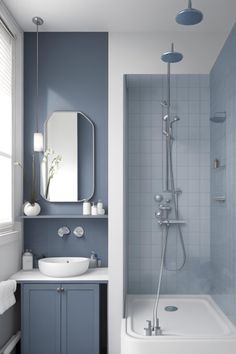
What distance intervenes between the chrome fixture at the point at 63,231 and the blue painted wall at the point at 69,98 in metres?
0.04

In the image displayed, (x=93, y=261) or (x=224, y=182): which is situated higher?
(x=224, y=182)

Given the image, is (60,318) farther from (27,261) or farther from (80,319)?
(27,261)

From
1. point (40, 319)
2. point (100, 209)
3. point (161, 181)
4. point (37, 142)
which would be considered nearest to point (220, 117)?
point (161, 181)

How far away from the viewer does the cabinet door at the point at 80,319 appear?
324 centimetres

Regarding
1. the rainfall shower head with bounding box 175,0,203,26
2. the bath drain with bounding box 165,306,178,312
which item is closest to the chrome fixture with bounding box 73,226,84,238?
the bath drain with bounding box 165,306,178,312

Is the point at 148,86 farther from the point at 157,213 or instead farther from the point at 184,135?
the point at 157,213

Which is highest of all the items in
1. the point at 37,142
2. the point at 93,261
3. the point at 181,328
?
the point at 37,142

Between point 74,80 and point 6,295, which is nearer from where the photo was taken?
point 6,295

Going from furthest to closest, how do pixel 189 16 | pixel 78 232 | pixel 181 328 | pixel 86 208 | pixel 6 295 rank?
pixel 78 232
pixel 86 208
pixel 181 328
pixel 6 295
pixel 189 16

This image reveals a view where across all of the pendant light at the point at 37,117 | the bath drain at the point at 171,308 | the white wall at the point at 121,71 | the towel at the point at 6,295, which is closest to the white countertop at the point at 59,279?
the white wall at the point at 121,71

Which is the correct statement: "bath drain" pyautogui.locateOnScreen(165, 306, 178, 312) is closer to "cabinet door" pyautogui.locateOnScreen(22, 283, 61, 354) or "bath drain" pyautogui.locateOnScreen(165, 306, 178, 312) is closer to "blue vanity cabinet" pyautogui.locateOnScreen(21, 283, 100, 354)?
"blue vanity cabinet" pyautogui.locateOnScreen(21, 283, 100, 354)

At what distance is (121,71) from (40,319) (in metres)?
2.20

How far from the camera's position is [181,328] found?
308 cm

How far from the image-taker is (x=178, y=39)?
3.60 m
